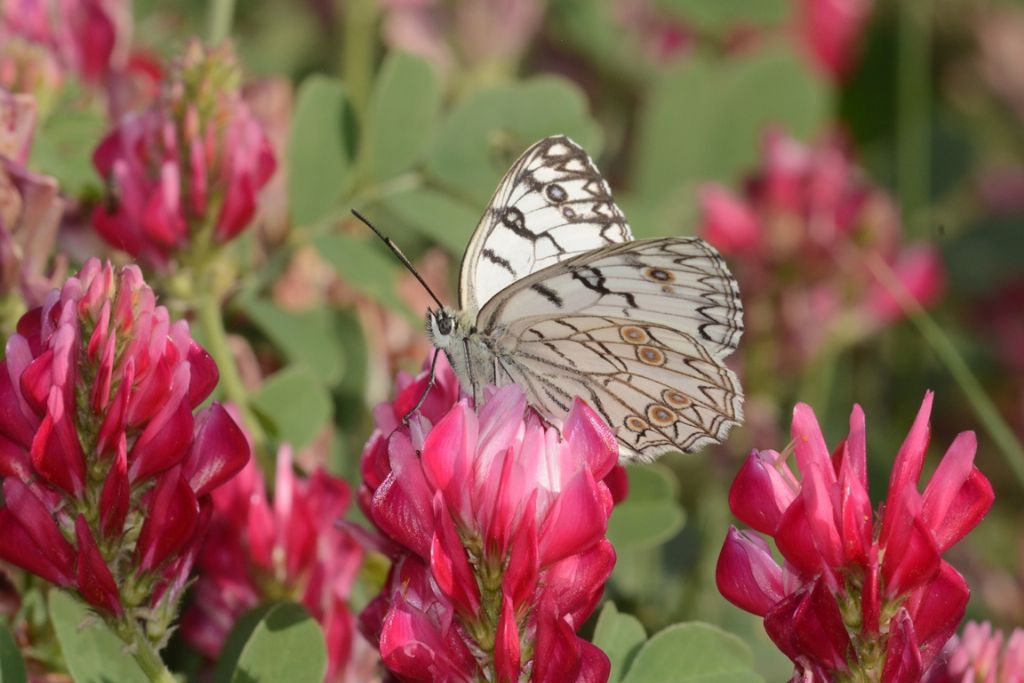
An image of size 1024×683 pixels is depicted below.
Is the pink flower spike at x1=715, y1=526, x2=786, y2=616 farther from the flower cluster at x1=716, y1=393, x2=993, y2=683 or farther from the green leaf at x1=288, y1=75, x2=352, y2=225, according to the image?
the green leaf at x1=288, y1=75, x2=352, y2=225

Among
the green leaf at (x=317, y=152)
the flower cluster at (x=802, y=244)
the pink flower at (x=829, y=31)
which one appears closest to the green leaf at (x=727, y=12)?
the pink flower at (x=829, y=31)

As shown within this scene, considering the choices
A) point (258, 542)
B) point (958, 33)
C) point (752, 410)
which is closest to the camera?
point (258, 542)

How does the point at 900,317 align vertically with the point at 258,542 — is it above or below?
above

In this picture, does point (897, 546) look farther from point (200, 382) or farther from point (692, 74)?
point (692, 74)

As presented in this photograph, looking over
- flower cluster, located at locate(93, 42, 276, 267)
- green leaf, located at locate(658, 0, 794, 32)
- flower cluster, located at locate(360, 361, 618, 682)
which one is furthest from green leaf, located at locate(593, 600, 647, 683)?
green leaf, located at locate(658, 0, 794, 32)

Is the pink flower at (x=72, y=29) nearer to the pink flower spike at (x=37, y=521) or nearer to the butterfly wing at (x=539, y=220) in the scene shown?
the butterfly wing at (x=539, y=220)

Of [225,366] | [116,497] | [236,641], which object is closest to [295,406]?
[225,366]

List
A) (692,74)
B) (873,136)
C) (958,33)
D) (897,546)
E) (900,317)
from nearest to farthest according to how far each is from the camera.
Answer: (897,546)
(900,317)
(692,74)
(873,136)
(958,33)

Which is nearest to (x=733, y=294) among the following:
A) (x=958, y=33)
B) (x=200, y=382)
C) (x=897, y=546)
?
(x=897, y=546)
